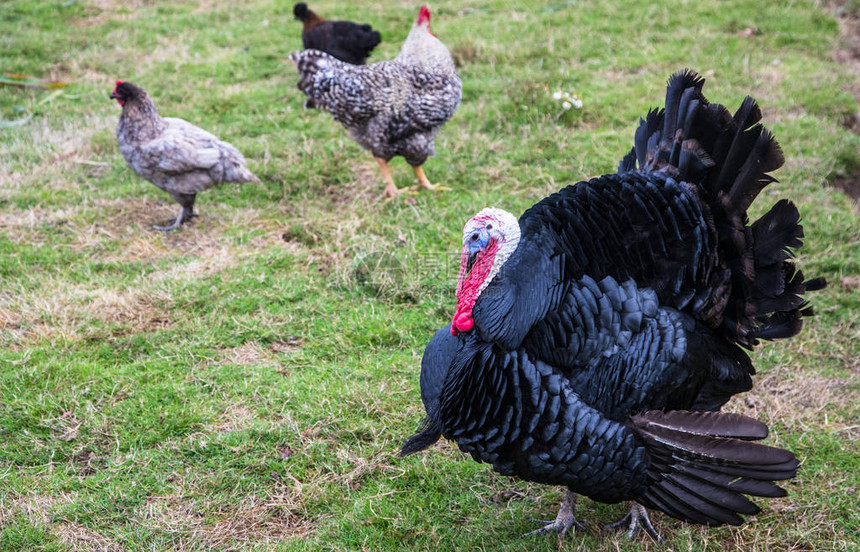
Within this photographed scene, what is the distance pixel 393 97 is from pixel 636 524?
14.5 feet

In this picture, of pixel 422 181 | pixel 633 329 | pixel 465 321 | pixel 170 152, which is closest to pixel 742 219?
pixel 633 329

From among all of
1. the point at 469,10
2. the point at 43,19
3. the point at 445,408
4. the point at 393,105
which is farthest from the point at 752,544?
the point at 43,19

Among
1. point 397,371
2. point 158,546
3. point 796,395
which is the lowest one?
point 158,546

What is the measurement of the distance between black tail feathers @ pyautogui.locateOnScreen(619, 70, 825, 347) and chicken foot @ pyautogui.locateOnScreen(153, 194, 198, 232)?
14.2ft

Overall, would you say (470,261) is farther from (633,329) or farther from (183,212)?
(183,212)

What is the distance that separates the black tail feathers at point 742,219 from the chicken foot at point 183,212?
14.2 ft

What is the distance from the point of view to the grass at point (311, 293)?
153 inches

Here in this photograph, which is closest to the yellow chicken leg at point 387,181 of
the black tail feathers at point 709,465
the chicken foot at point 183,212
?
the chicken foot at point 183,212

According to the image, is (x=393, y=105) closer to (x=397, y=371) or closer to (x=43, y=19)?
(x=397, y=371)

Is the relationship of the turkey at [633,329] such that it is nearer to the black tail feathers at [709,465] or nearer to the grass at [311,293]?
the black tail feathers at [709,465]

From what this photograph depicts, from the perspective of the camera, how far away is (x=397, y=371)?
15.9 ft

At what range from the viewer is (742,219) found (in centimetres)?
346

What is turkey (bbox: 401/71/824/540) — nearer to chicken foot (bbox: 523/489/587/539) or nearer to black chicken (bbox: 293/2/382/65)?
chicken foot (bbox: 523/489/587/539)

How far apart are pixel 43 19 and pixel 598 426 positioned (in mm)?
11593
